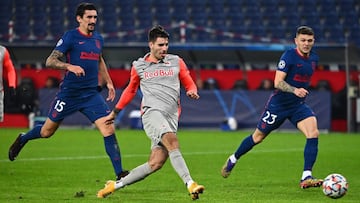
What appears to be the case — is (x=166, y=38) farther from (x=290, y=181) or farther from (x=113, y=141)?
(x=290, y=181)

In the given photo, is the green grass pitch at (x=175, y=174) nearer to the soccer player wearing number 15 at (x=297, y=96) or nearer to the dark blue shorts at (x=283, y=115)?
the soccer player wearing number 15 at (x=297, y=96)

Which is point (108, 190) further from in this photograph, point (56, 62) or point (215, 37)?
point (215, 37)

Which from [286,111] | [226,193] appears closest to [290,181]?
[286,111]

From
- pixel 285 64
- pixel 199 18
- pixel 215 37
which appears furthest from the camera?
pixel 199 18

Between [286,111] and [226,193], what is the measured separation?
1901mm

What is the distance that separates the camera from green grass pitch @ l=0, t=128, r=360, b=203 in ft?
37.0

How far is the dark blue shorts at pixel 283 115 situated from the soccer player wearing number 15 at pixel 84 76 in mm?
2166

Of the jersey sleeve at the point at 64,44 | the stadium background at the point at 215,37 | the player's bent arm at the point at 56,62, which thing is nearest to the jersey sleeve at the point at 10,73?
the player's bent arm at the point at 56,62

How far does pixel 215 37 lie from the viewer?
32062mm

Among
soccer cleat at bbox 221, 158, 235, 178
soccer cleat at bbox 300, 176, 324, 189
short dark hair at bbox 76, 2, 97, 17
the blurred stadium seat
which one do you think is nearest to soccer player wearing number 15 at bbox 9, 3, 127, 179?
short dark hair at bbox 76, 2, 97, 17

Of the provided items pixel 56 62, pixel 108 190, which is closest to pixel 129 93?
pixel 108 190

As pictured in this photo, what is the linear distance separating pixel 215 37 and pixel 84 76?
63.2 feet

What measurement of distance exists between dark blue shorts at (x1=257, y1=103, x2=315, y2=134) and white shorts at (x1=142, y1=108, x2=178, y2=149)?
2.78 m

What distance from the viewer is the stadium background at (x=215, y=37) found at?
1130 inches
